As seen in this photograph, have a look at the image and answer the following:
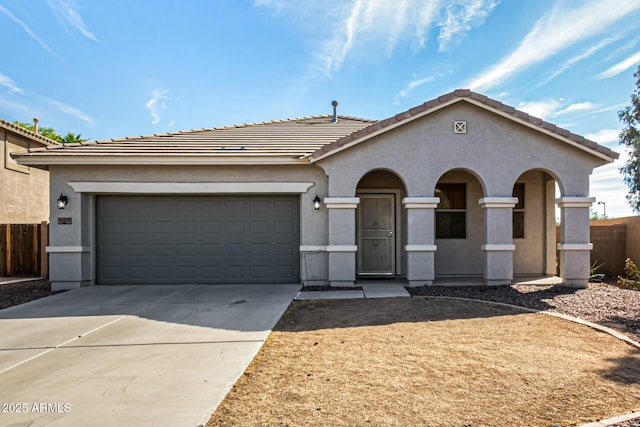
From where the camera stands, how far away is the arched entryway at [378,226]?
10.9 metres

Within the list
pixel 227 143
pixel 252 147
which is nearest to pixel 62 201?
pixel 227 143

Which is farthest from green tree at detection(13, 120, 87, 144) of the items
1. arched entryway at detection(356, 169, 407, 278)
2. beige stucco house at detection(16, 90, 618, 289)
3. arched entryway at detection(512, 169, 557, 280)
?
arched entryway at detection(512, 169, 557, 280)

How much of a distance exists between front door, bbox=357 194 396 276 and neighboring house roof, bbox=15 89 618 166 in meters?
2.25

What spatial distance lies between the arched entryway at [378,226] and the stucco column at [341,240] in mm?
1660

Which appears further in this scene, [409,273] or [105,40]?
[105,40]

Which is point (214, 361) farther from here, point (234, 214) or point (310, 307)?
point (234, 214)

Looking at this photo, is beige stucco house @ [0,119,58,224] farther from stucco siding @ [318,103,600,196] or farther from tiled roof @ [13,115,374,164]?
stucco siding @ [318,103,600,196]

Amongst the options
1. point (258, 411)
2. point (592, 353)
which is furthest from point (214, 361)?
point (592, 353)

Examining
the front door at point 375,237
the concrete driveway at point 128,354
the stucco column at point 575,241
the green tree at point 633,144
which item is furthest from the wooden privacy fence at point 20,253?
the green tree at point 633,144

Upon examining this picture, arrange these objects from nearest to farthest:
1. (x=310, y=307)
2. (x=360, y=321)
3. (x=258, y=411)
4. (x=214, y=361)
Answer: (x=258, y=411), (x=214, y=361), (x=360, y=321), (x=310, y=307)

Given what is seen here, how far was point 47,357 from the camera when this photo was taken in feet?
16.0

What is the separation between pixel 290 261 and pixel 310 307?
8.98 feet

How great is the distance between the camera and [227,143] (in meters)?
10.8

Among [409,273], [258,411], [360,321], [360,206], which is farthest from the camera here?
[360,206]
